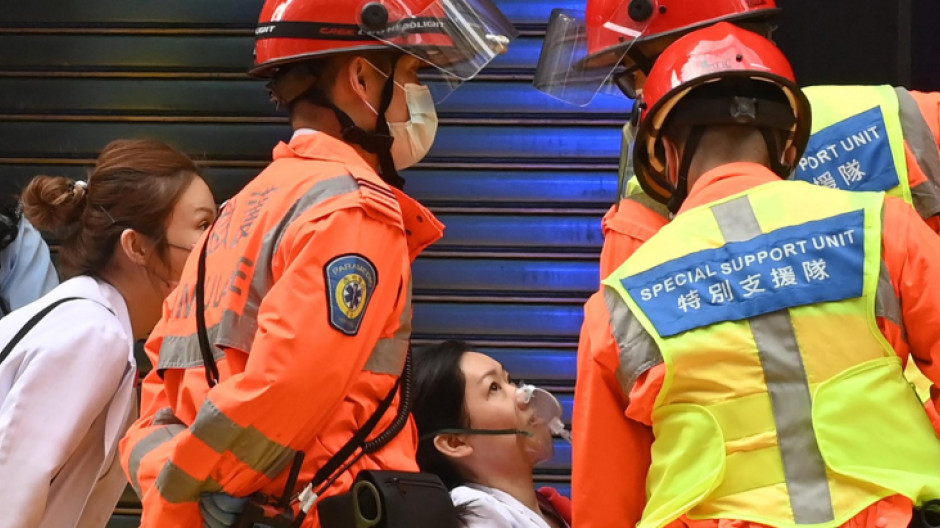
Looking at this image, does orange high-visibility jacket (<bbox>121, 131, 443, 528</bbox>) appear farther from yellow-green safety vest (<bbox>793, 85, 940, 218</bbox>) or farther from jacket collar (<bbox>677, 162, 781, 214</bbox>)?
yellow-green safety vest (<bbox>793, 85, 940, 218</bbox>)

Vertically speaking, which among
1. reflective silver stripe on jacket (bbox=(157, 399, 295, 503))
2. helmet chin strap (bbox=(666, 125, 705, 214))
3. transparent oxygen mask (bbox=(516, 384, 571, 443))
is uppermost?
helmet chin strap (bbox=(666, 125, 705, 214))

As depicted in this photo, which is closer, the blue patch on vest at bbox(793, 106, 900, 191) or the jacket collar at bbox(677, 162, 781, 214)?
the jacket collar at bbox(677, 162, 781, 214)

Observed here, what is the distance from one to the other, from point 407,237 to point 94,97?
317 cm

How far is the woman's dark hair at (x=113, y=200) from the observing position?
4.34 metres

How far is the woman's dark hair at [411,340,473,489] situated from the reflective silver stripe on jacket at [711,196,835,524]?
5.49ft

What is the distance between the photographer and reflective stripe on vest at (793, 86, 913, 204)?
3436 millimetres

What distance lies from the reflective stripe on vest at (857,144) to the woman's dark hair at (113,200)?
198 centimetres

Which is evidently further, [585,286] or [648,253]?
[585,286]

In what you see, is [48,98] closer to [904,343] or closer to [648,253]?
[648,253]

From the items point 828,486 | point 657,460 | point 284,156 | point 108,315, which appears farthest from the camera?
point 108,315

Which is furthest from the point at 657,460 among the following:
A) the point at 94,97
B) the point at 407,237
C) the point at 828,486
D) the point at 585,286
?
the point at 94,97

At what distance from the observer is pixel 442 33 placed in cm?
371

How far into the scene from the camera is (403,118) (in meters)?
3.67

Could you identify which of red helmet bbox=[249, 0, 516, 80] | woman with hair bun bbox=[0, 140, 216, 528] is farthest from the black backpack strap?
red helmet bbox=[249, 0, 516, 80]
